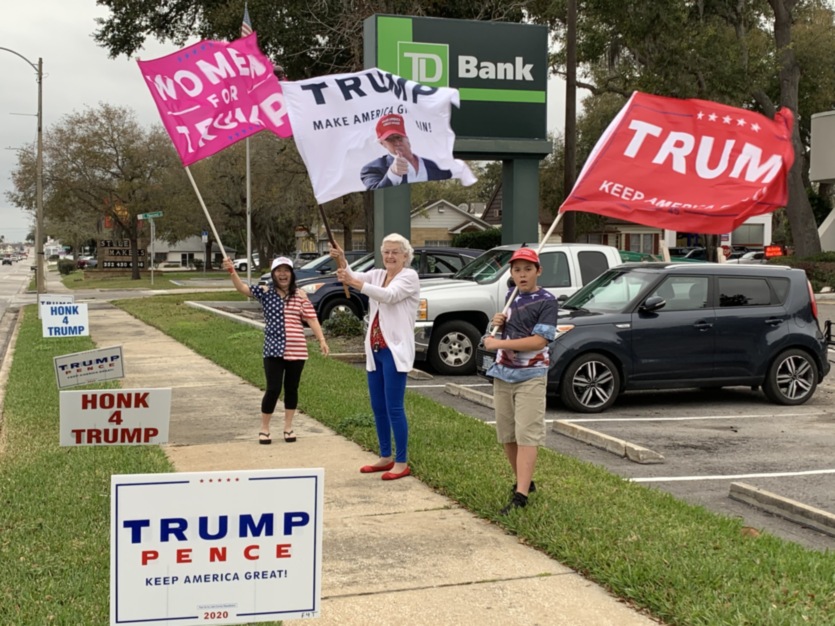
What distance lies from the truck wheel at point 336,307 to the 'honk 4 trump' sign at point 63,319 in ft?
16.4

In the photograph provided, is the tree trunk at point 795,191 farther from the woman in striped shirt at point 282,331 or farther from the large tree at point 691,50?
the woman in striped shirt at point 282,331

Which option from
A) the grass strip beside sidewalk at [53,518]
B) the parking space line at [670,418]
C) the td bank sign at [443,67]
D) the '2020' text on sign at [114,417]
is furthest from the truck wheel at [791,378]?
the td bank sign at [443,67]

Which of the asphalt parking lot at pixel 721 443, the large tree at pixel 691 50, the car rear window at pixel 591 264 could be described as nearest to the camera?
the asphalt parking lot at pixel 721 443

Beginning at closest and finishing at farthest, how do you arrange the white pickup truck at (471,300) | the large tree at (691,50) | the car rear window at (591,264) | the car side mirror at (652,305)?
1. the car side mirror at (652,305)
2. the white pickup truck at (471,300)
3. the car rear window at (591,264)
4. the large tree at (691,50)

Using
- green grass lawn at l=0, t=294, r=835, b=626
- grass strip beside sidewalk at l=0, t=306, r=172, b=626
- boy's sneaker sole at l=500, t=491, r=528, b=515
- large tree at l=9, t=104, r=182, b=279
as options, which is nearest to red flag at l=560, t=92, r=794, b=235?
green grass lawn at l=0, t=294, r=835, b=626

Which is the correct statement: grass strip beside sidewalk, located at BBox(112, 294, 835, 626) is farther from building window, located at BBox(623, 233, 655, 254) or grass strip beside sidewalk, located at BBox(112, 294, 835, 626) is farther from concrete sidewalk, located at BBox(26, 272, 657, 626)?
building window, located at BBox(623, 233, 655, 254)

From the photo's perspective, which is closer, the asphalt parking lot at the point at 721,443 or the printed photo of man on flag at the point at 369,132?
the asphalt parking lot at the point at 721,443

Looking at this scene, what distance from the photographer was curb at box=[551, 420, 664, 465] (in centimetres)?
841

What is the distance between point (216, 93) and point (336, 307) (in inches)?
448

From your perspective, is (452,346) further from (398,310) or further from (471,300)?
(398,310)

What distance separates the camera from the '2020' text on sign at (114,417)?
22.6 ft

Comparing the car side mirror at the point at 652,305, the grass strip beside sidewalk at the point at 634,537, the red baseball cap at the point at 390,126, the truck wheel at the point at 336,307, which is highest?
the red baseball cap at the point at 390,126

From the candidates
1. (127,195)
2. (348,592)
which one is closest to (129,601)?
(348,592)

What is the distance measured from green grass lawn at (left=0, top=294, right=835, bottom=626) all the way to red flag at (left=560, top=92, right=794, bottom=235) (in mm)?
2104
